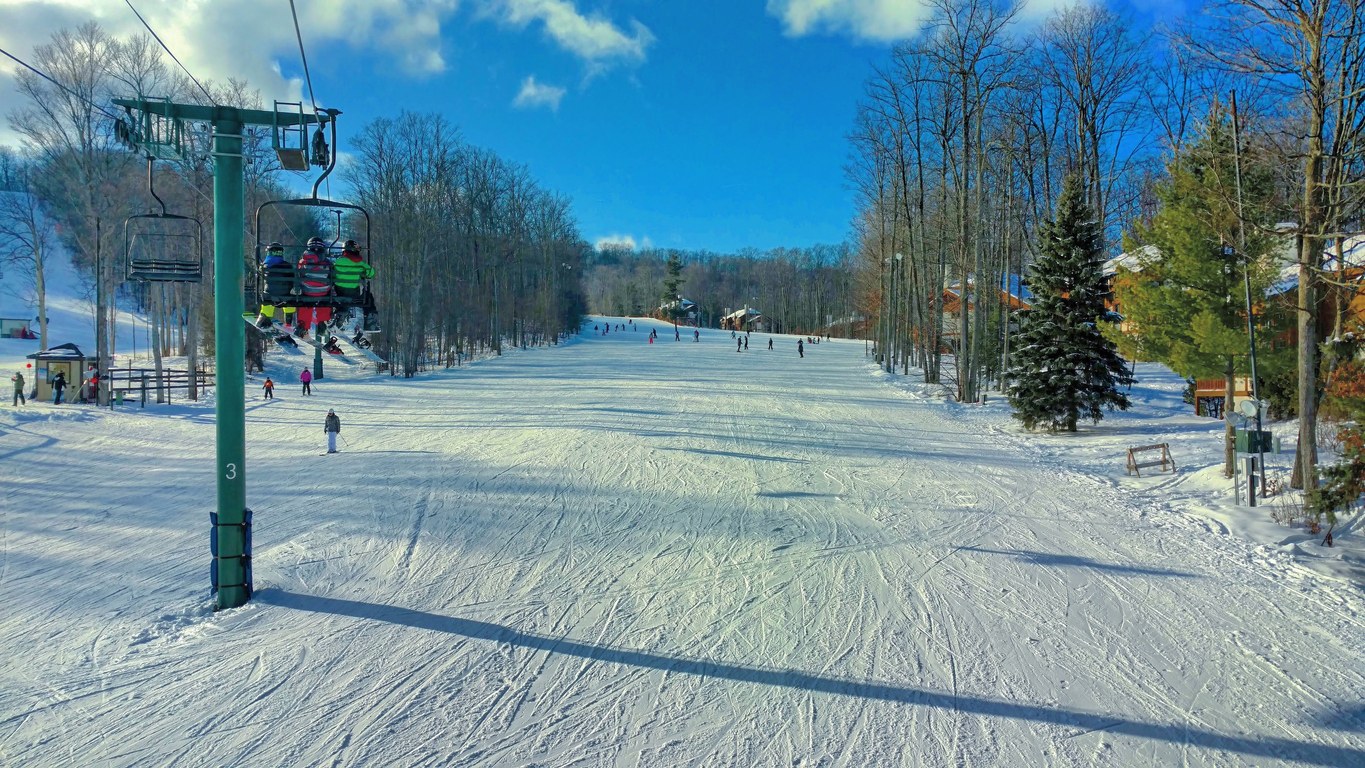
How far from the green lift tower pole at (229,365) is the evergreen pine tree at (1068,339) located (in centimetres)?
1710

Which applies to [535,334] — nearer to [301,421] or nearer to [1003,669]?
[301,421]

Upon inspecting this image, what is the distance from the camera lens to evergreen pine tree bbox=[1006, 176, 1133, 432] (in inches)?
703

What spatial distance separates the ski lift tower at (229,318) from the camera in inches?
287

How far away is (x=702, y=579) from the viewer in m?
8.08

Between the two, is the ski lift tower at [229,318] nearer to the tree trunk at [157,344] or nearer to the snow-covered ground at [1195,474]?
the snow-covered ground at [1195,474]

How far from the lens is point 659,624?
22.6 ft

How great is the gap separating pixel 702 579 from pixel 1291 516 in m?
8.29

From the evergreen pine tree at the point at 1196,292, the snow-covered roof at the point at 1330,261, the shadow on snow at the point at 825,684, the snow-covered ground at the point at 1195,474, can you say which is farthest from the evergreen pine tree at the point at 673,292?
the shadow on snow at the point at 825,684

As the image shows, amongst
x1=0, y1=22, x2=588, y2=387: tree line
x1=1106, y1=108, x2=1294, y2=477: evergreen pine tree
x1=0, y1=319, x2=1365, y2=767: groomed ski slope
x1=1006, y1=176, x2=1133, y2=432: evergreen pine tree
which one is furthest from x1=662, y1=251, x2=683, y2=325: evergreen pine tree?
x1=0, y1=319, x2=1365, y2=767: groomed ski slope

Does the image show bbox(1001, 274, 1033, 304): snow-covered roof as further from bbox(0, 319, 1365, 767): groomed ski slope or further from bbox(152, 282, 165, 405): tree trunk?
bbox(152, 282, 165, 405): tree trunk

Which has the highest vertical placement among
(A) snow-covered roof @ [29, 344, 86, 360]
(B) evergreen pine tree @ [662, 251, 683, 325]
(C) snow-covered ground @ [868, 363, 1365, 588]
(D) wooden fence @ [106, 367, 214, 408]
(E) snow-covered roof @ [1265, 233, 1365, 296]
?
(B) evergreen pine tree @ [662, 251, 683, 325]

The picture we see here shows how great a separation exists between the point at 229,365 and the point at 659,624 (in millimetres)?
5147

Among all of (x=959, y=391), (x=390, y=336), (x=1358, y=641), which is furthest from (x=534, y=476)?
(x=390, y=336)

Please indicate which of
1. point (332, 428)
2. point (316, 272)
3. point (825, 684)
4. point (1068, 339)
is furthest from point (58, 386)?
point (1068, 339)
